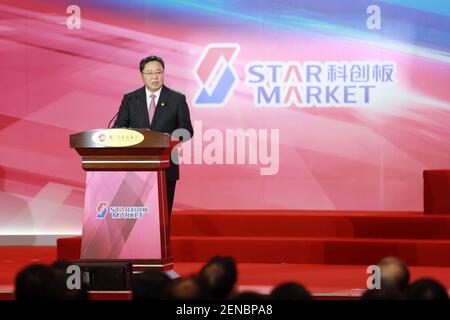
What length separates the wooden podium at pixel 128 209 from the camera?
18.7ft

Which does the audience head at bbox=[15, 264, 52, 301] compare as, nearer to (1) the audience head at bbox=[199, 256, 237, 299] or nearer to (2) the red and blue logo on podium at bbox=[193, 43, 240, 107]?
(1) the audience head at bbox=[199, 256, 237, 299]

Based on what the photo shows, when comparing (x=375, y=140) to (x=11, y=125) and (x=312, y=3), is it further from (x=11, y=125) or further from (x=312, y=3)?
(x=11, y=125)

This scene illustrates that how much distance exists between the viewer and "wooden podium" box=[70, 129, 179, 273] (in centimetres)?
571

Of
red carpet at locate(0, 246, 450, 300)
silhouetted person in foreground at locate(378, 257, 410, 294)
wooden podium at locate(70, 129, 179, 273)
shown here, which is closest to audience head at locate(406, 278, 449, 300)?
silhouetted person in foreground at locate(378, 257, 410, 294)

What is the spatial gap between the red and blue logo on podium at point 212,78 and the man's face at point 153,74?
2619mm

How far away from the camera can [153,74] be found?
6.04 metres

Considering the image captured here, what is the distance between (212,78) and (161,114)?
2.56 meters

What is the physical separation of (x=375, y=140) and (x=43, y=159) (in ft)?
9.81

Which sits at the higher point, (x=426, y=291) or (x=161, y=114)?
(x=161, y=114)

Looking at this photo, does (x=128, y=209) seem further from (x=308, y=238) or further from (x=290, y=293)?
(x=290, y=293)

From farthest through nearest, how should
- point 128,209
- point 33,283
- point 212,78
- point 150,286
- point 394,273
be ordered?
1. point 212,78
2. point 128,209
3. point 394,273
4. point 150,286
5. point 33,283

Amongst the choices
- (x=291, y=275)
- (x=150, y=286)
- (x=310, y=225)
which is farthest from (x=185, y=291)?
(x=310, y=225)

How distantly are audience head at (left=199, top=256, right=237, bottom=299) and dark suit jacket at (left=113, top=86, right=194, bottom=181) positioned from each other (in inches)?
101
